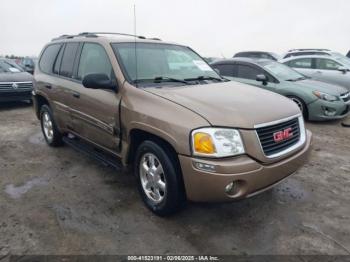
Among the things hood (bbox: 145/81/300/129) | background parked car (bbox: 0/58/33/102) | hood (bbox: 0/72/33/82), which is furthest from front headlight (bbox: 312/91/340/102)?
hood (bbox: 0/72/33/82)

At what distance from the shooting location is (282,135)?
3.12 m

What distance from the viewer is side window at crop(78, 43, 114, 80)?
3882mm

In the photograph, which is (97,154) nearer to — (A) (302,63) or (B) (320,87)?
(B) (320,87)

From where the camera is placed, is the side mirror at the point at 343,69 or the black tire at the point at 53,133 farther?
the side mirror at the point at 343,69

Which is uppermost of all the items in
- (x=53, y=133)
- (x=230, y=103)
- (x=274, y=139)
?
(x=230, y=103)

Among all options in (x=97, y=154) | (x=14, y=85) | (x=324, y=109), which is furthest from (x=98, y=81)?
(x=14, y=85)

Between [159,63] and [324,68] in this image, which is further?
[324,68]

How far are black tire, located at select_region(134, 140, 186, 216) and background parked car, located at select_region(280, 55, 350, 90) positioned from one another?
27.2 feet

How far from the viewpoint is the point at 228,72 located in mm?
8516

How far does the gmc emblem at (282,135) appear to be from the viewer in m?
3.04

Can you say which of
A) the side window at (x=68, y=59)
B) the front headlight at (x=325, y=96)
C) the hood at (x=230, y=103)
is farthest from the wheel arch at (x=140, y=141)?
the front headlight at (x=325, y=96)

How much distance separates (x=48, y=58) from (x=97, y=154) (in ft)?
7.27

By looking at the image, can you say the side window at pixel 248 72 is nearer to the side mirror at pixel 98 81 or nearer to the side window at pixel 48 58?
the side window at pixel 48 58

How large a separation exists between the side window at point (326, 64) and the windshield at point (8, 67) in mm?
9528
